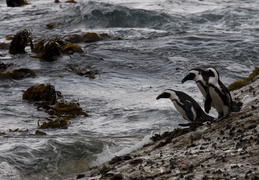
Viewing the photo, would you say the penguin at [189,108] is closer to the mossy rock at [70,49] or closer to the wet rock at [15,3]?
the mossy rock at [70,49]

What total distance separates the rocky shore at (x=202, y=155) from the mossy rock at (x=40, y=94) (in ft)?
12.7

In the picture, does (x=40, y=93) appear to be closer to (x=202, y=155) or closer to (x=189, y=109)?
(x=189, y=109)

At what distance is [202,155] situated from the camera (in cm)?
445

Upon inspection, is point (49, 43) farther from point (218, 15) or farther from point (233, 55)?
point (218, 15)

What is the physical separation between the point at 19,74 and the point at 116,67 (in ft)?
7.86

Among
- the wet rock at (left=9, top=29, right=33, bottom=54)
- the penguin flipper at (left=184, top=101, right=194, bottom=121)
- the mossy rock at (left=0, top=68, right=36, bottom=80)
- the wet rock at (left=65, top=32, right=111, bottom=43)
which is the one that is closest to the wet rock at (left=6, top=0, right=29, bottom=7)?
the wet rock at (left=65, top=32, right=111, bottom=43)

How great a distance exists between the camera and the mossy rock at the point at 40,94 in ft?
30.3

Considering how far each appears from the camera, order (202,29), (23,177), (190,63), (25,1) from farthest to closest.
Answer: (25,1) < (202,29) < (190,63) < (23,177)

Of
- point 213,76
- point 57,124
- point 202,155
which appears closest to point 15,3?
point 57,124

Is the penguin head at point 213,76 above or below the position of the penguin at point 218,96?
above

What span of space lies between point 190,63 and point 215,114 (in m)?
4.93

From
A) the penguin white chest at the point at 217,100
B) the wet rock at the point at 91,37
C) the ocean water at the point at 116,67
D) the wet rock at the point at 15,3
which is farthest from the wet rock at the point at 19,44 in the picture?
the wet rock at the point at 15,3

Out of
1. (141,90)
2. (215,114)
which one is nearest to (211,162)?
(215,114)

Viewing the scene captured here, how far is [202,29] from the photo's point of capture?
16938 mm
